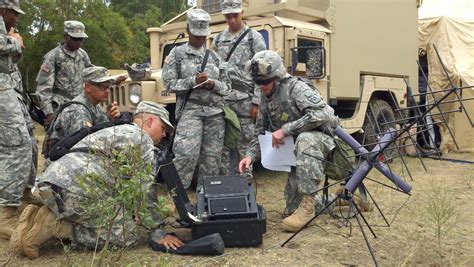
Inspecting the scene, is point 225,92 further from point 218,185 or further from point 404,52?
point 404,52

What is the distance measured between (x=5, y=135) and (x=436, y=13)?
7929mm

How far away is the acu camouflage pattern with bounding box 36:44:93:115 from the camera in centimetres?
477

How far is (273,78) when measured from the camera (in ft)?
12.7

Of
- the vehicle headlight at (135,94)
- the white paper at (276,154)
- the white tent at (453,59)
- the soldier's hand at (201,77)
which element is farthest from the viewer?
the white tent at (453,59)

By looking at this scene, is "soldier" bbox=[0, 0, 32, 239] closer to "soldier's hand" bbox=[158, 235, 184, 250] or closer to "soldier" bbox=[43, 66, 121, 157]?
"soldier" bbox=[43, 66, 121, 157]

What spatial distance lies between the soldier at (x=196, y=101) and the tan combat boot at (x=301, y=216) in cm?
105

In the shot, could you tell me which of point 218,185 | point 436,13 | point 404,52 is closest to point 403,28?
point 404,52

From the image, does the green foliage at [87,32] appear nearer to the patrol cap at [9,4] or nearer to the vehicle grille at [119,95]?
the vehicle grille at [119,95]

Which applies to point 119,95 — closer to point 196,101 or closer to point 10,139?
point 196,101

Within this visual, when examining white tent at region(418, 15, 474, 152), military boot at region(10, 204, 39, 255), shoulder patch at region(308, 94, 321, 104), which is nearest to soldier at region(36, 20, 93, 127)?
military boot at region(10, 204, 39, 255)

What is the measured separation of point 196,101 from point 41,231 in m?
1.79

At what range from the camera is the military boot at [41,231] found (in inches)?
122

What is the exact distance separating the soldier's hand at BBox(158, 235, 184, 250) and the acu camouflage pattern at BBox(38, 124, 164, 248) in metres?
0.17

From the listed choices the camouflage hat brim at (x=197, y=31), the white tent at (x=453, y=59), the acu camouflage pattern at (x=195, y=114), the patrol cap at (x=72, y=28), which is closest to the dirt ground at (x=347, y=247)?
the acu camouflage pattern at (x=195, y=114)
